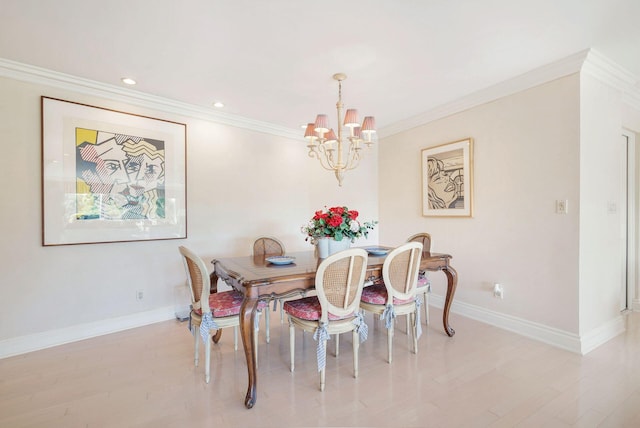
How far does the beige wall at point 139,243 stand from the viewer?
257cm

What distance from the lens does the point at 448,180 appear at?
11.8 ft

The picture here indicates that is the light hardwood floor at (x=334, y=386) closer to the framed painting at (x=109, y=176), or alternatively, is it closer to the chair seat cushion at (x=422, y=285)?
the chair seat cushion at (x=422, y=285)

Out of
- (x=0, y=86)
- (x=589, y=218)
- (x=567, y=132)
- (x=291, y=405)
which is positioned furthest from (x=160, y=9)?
(x=589, y=218)

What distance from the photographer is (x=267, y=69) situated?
8.55 feet

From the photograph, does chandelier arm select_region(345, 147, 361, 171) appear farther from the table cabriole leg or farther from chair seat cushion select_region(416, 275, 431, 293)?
the table cabriole leg

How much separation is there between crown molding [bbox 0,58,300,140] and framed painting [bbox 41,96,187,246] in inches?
6.0

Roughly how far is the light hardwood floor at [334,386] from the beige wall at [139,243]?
336mm

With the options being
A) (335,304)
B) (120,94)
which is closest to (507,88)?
(335,304)

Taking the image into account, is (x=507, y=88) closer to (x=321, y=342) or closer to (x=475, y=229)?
(x=475, y=229)

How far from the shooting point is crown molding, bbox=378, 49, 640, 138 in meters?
2.49

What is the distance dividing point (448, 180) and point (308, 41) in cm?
233

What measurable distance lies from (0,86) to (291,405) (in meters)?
3.50

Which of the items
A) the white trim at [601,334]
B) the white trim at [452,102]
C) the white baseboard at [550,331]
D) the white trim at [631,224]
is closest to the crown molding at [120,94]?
the white trim at [452,102]

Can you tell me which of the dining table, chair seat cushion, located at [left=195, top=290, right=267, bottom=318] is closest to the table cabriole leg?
the dining table
